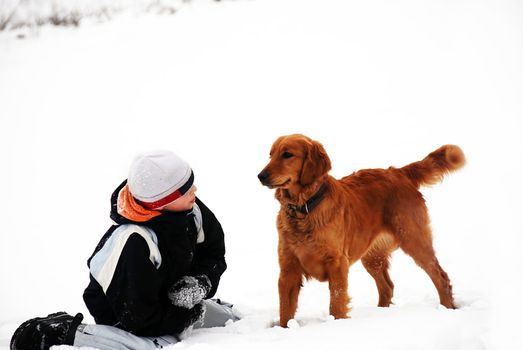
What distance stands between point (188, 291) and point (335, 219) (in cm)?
113

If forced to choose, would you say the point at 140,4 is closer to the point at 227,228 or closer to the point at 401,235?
the point at 227,228

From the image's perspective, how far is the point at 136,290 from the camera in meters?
2.58

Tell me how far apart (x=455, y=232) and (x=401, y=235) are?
254cm

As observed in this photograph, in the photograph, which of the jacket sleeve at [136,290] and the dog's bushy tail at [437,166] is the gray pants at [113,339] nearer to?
the jacket sleeve at [136,290]

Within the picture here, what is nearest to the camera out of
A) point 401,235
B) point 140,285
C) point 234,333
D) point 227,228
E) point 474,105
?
point 140,285

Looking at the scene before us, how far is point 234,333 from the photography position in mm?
2982

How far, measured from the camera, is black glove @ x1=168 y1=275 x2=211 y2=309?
277 centimetres

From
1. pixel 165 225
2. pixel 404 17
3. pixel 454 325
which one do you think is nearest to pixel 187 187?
pixel 165 225

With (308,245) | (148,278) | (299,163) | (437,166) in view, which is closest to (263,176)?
(299,163)

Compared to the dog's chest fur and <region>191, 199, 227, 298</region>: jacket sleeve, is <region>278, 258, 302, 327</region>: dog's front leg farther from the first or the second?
<region>191, 199, 227, 298</region>: jacket sleeve

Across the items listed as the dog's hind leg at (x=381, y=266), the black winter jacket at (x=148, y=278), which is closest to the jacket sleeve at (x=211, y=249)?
the black winter jacket at (x=148, y=278)

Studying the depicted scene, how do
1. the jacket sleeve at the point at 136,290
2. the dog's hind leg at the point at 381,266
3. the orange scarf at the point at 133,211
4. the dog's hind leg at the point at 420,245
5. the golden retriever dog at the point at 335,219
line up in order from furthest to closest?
1. the dog's hind leg at the point at 381,266
2. the dog's hind leg at the point at 420,245
3. the golden retriever dog at the point at 335,219
4. the orange scarf at the point at 133,211
5. the jacket sleeve at the point at 136,290

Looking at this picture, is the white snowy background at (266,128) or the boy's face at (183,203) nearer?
the boy's face at (183,203)

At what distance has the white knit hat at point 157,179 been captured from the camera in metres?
2.67
